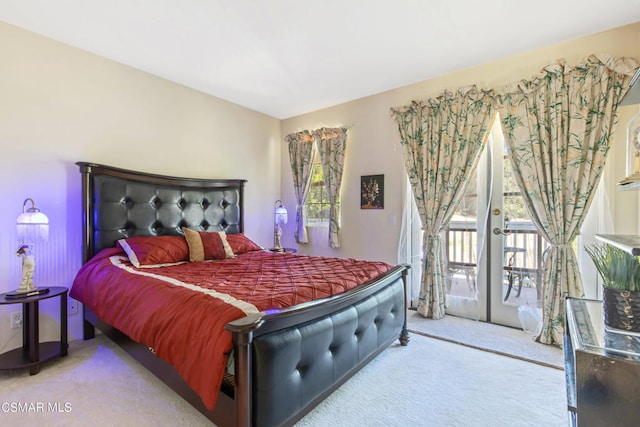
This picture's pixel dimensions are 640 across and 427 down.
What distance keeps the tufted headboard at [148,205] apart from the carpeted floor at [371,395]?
3.44 ft

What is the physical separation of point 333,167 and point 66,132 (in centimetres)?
288

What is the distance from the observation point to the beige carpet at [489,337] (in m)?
2.44

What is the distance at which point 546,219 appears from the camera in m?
2.69

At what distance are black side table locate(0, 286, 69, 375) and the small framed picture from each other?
315 centimetres

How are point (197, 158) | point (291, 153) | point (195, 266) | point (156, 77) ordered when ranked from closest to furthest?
point (195, 266) < point (156, 77) < point (197, 158) < point (291, 153)

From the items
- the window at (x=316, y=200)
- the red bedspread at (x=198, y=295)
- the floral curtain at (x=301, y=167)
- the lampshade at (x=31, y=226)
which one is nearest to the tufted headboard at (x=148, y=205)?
the red bedspread at (x=198, y=295)

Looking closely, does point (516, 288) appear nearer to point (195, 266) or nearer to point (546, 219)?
point (546, 219)

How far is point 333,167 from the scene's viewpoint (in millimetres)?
4137

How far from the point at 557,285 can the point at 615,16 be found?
2.20 metres

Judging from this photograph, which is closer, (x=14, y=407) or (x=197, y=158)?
(x=14, y=407)

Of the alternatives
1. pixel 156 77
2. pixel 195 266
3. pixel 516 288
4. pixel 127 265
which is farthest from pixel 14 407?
pixel 516 288

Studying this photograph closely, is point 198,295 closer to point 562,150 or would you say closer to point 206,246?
point 206,246

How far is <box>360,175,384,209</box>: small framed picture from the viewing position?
3779 millimetres

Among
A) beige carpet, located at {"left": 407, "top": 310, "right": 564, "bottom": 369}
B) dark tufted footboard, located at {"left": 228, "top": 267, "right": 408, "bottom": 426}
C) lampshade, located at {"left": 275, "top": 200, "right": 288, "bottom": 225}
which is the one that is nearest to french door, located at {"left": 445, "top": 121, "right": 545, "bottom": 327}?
beige carpet, located at {"left": 407, "top": 310, "right": 564, "bottom": 369}
